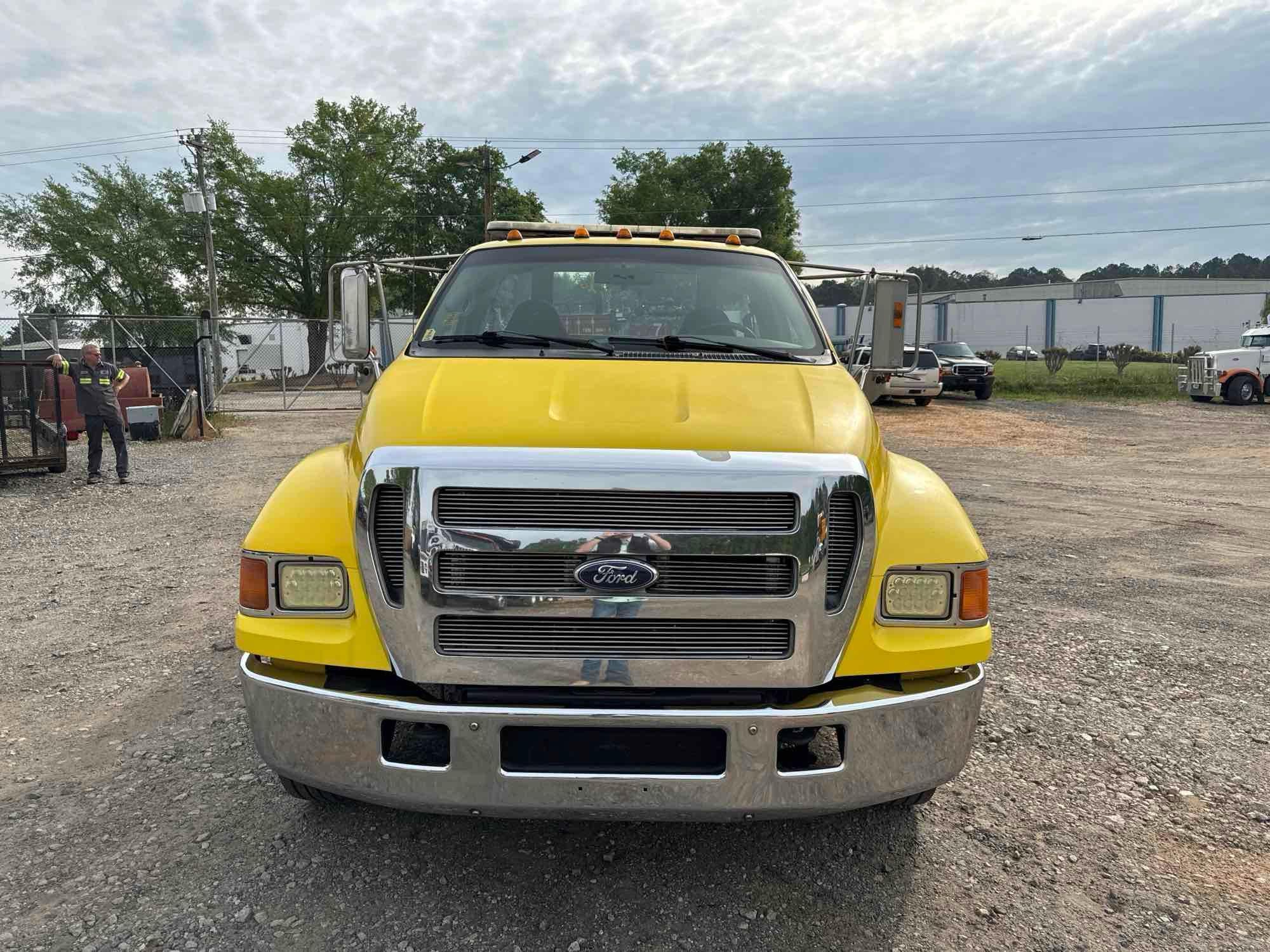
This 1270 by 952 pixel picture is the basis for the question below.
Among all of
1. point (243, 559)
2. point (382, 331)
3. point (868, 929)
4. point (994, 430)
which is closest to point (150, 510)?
point (382, 331)

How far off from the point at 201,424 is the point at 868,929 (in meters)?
17.5

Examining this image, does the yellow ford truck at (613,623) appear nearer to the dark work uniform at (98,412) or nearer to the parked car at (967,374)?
the dark work uniform at (98,412)

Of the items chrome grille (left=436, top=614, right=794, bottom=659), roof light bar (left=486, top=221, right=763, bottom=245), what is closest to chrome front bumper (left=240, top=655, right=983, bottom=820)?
chrome grille (left=436, top=614, right=794, bottom=659)

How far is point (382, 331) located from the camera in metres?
4.44

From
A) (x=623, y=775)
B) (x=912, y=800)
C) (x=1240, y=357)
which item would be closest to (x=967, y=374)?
(x=1240, y=357)

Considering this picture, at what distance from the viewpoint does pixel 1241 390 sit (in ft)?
78.7

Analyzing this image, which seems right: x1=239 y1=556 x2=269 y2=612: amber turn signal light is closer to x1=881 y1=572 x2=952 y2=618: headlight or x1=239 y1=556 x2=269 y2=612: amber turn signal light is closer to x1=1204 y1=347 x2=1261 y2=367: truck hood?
x1=881 y1=572 x2=952 y2=618: headlight

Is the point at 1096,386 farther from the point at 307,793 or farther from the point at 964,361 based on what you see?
the point at 307,793

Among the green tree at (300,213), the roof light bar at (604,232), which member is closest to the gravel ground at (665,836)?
the roof light bar at (604,232)

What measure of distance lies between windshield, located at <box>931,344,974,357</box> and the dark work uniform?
894 inches

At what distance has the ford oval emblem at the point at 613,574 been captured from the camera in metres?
2.36

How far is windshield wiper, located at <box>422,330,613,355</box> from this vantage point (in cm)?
354

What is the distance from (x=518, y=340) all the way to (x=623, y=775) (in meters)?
1.90

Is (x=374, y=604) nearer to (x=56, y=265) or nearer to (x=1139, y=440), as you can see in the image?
(x=1139, y=440)
